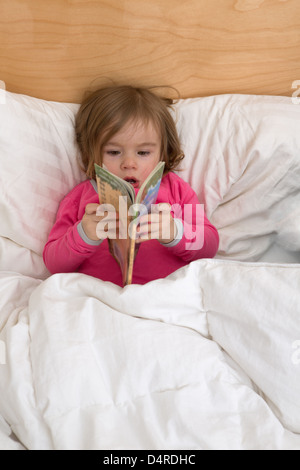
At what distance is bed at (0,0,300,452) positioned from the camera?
787 mm

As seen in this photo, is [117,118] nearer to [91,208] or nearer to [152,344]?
[91,208]

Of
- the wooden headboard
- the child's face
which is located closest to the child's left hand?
the child's face

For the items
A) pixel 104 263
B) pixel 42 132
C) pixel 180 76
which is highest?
pixel 180 76

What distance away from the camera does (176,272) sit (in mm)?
964

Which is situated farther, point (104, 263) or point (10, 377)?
point (104, 263)

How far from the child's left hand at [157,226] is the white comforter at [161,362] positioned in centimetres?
11

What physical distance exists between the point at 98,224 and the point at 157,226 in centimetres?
13

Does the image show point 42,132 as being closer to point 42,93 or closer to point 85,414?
point 42,93

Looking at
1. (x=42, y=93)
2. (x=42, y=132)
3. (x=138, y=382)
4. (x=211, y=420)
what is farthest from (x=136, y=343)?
(x=42, y=93)

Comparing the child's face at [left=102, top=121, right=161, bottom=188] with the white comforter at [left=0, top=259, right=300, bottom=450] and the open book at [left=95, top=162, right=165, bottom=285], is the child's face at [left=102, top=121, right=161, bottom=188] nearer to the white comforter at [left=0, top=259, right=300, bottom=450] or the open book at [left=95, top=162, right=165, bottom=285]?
the open book at [left=95, top=162, right=165, bottom=285]

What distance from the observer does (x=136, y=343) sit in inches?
33.2

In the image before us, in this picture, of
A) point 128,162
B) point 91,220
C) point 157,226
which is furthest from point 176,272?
point 128,162

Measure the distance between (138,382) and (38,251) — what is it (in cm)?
51
